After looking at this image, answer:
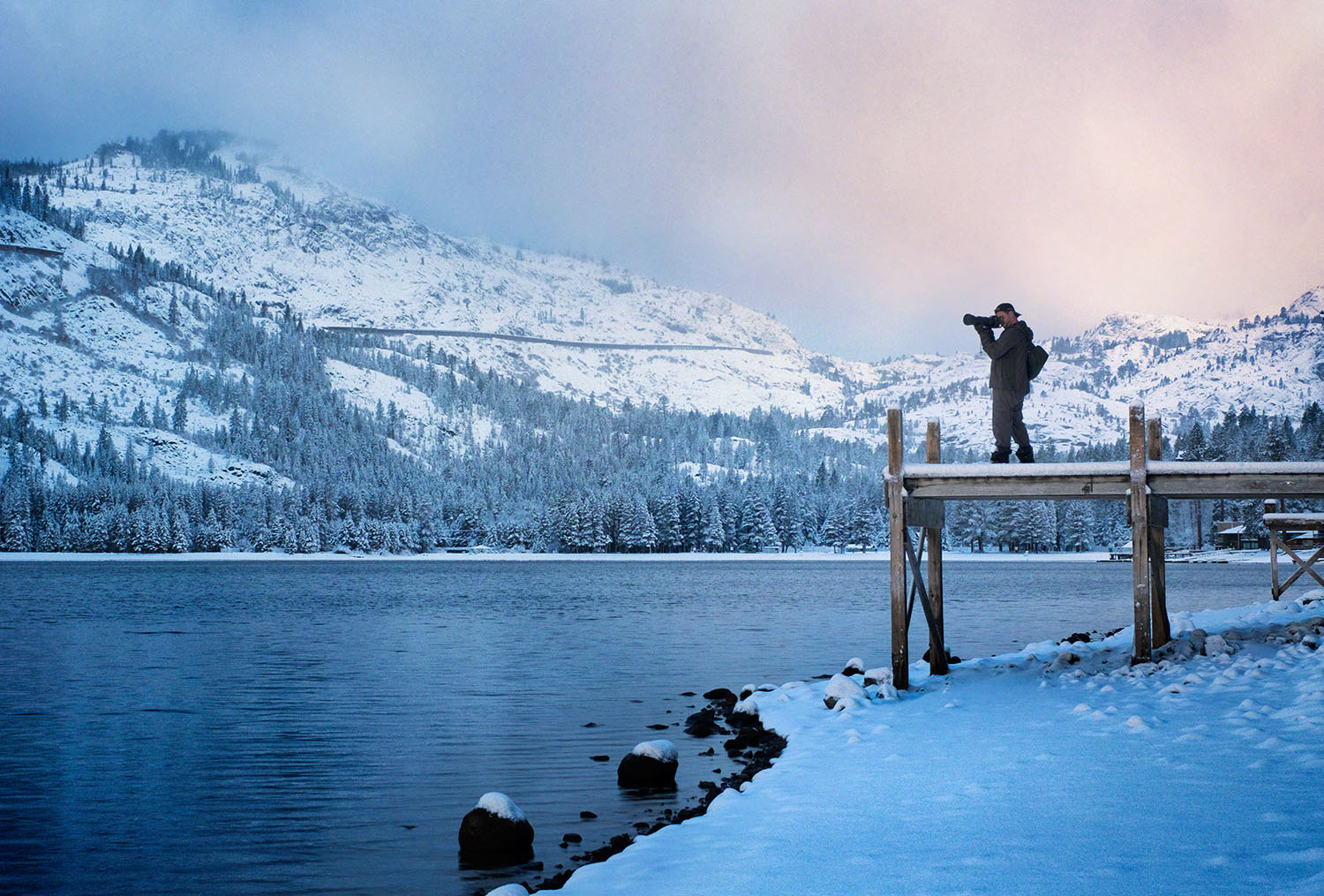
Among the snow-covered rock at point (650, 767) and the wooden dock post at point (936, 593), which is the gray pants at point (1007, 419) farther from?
the snow-covered rock at point (650, 767)

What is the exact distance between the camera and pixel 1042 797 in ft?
33.9

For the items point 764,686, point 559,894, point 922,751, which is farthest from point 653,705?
point 559,894

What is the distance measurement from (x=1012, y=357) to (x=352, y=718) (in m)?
15.1

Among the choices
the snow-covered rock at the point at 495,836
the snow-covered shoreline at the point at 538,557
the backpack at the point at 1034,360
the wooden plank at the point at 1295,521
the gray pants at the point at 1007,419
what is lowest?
the snow-covered shoreline at the point at 538,557

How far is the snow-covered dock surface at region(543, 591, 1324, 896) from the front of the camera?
8039 millimetres

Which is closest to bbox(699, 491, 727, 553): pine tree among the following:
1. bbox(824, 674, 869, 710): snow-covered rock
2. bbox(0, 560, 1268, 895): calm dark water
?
bbox(0, 560, 1268, 895): calm dark water

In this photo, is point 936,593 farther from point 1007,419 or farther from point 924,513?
A: point 1007,419

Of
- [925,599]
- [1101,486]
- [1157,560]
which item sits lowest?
[925,599]

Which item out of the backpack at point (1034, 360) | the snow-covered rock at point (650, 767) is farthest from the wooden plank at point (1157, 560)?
the snow-covered rock at point (650, 767)

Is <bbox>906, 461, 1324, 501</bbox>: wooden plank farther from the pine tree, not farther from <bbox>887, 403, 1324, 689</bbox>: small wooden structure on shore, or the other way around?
the pine tree

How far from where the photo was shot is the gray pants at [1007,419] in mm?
17359

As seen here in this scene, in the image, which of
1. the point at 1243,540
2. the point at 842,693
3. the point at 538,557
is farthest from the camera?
the point at 538,557

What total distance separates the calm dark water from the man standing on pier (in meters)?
7.32

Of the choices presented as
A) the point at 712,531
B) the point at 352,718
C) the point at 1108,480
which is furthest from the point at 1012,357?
the point at 712,531
